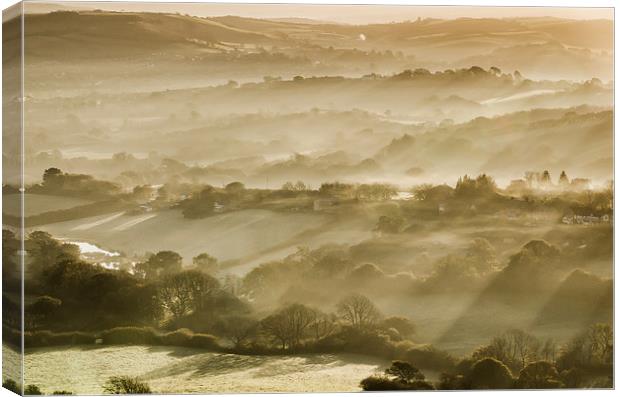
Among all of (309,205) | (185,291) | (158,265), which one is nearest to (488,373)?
(309,205)

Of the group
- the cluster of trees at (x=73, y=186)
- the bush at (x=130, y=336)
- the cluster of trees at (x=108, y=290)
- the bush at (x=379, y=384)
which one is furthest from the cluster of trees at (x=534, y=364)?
the cluster of trees at (x=73, y=186)

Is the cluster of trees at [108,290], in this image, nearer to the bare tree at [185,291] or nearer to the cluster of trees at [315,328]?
the bare tree at [185,291]

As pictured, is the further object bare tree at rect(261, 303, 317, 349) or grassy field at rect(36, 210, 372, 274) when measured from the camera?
bare tree at rect(261, 303, 317, 349)

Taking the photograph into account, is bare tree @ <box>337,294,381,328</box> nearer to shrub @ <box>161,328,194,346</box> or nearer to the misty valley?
the misty valley

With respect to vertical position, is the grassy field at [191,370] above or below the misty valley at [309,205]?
below

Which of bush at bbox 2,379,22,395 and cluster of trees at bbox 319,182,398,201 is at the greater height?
cluster of trees at bbox 319,182,398,201

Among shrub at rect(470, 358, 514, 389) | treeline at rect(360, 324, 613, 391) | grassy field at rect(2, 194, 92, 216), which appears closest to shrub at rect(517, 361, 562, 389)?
treeline at rect(360, 324, 613, 391)

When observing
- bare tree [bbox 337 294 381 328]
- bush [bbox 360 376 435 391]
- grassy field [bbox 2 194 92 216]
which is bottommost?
bush [bbox 360 376 435 391]

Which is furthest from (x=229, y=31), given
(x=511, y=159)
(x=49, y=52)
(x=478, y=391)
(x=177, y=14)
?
(x=478, y=391)
